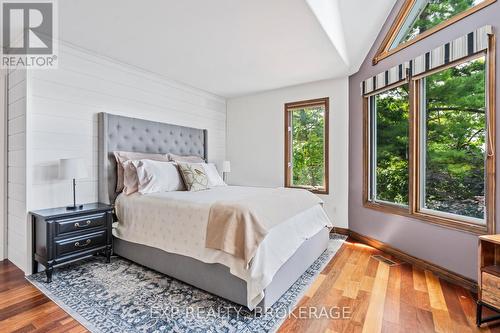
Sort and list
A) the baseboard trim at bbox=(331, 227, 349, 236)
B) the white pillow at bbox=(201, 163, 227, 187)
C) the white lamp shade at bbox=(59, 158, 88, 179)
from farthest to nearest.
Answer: the baseboard trim at bbox=(331, 227, 349, 236) → the white pillow at bbox=(201, 163, 227, 187) → the white lamp shade at bbox=(59, 158, 88, 179)

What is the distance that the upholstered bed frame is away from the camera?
2016 millimetres

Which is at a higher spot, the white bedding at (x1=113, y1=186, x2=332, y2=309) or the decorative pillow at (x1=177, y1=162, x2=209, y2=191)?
the decorative pillow at (x1=177, y1=162, x2=209, y2=191)

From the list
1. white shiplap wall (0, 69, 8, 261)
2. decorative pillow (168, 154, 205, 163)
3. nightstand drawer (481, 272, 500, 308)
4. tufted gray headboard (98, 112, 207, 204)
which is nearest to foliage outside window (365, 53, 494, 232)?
nightstand drawer (481, 272, 500, 308)

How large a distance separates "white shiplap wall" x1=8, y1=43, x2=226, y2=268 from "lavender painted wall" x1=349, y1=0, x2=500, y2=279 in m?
2.97

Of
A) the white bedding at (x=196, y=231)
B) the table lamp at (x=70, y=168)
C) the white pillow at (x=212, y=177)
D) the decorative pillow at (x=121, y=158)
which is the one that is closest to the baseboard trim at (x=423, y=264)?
the white bedding at (x=196, y=231)

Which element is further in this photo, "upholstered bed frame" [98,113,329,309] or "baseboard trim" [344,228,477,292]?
"baseboard trim" [344,228,477,292]

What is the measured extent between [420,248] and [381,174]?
1083mm

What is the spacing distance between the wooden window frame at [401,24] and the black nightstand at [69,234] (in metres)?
3.87

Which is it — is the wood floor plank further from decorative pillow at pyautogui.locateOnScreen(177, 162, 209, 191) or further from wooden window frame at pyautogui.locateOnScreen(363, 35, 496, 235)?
decorative pillow at pyautogui.locateOnScreen(177, 162, 209, 191)

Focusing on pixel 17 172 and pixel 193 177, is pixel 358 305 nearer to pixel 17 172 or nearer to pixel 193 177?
pixel 193 177

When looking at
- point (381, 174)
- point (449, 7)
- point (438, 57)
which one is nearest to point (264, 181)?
point (381, 174)

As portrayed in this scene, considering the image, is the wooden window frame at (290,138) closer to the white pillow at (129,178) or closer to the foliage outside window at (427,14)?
the foliage outside window at (427,14)

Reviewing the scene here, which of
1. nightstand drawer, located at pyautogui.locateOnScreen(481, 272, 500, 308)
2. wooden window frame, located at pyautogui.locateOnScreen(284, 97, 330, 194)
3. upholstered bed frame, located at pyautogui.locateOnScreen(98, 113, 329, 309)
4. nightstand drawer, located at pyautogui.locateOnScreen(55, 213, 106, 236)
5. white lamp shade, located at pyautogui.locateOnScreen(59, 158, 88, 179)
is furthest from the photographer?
wooden window frame, located at pyautogui.locateOnScreen(284, 97, 330, 194)

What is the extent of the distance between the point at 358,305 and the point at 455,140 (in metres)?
1.91
